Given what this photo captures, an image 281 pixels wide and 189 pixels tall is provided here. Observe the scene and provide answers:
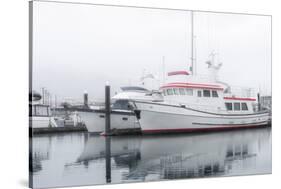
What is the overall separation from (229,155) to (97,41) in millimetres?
2679

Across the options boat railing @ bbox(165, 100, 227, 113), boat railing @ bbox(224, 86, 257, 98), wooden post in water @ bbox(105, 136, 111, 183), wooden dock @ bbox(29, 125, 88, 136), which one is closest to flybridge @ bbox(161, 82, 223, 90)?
boat railing @ bbox(224, 86, 257, 98)

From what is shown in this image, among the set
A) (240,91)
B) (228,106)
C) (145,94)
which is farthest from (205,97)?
(145,94)

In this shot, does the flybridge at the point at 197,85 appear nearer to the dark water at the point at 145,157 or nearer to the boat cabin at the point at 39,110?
the dark water at the point at 145,157

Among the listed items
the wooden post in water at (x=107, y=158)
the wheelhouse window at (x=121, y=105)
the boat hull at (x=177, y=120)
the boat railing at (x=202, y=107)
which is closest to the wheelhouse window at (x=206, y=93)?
the boat railing at (x=202, y=107)

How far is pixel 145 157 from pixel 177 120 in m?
0.80

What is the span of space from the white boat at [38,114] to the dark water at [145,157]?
177 mm

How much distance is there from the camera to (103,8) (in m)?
8.10

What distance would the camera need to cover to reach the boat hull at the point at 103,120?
8133mm

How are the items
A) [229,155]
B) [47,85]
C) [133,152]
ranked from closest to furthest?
1. [47,85]
2. [133,152]
3. [229,155]

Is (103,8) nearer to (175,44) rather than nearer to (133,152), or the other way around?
(175,44)

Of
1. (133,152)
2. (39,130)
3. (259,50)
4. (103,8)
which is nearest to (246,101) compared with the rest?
(259,50)

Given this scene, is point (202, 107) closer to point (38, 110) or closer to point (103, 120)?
point (103, 120)

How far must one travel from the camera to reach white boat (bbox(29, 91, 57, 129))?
7582 mm

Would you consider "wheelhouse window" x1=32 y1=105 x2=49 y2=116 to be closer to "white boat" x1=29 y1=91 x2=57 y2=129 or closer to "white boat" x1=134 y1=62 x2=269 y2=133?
"white boat" x1=29 y1=91 x2=57 y2=129
